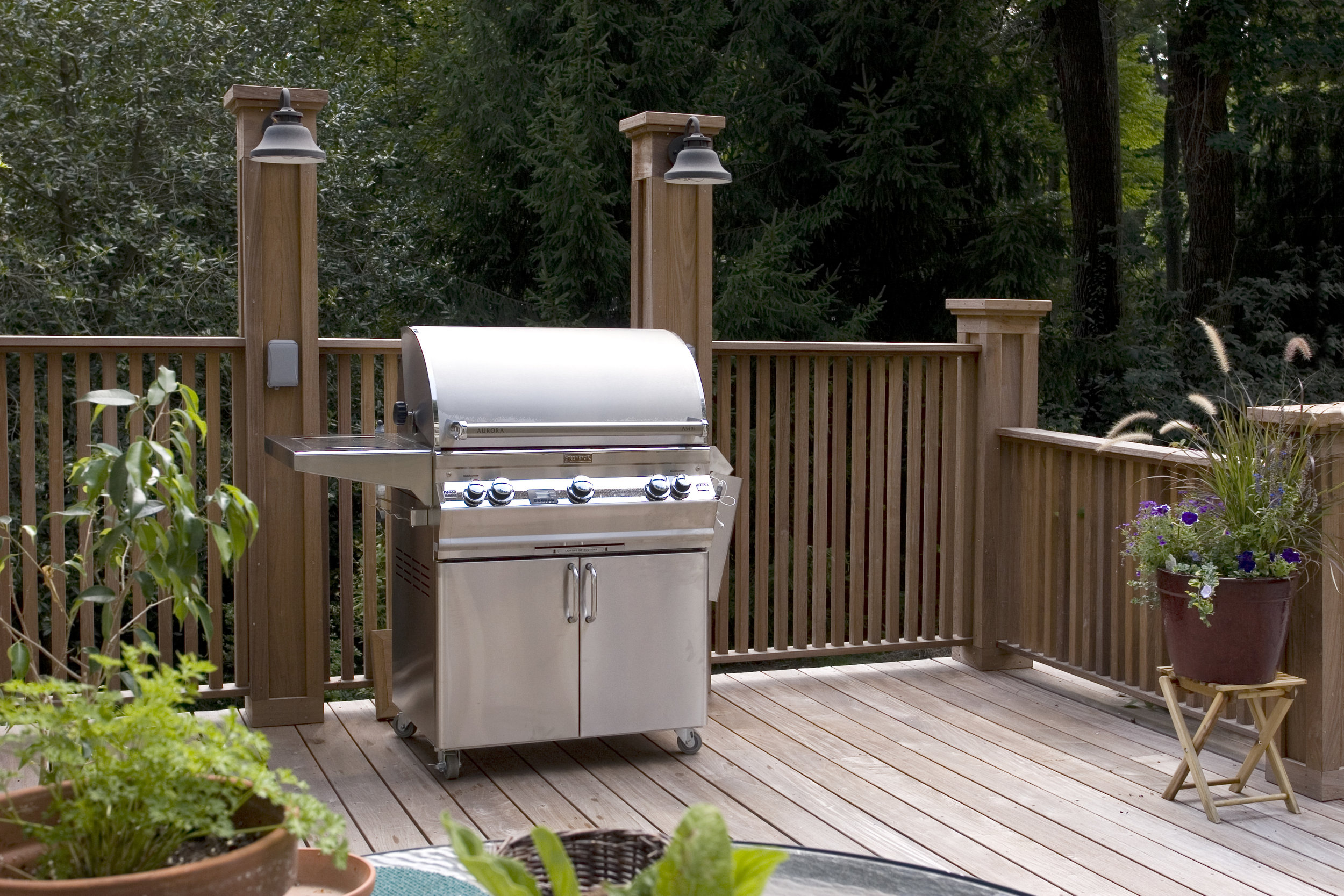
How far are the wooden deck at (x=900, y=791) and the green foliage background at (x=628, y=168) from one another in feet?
16.2

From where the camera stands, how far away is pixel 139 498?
2705mm

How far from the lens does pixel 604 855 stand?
1.56 meters

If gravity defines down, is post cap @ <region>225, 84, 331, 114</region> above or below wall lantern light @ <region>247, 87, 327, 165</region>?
above

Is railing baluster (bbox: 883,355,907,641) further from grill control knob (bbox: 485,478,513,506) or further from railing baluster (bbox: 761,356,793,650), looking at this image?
grill control knob (bbox: 485,478,513,506)

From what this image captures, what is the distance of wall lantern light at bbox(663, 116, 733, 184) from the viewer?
423 centimetres

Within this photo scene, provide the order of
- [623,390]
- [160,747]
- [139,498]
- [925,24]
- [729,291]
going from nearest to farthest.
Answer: [160,747]
[139,498]
[623,390]
[729,291]
[925,24]

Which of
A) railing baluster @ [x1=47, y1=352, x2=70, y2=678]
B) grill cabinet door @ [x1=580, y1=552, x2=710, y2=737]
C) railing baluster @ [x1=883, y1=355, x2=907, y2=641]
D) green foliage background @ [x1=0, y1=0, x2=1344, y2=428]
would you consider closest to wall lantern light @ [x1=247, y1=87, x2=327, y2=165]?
railing baluster @ [x1=47, y1=352, x2=70, y2=678]

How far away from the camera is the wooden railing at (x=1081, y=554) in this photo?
435 cm

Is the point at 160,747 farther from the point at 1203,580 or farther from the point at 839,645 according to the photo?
the point at 839,645

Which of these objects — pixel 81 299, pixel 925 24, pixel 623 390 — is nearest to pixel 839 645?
pixel 623 390

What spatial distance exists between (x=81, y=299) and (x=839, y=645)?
5.05 metres

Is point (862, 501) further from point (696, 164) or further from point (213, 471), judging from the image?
point (213, 471)

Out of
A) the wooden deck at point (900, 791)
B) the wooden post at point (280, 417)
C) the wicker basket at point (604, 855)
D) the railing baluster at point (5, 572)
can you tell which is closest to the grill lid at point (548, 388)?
the wooden post at point (280, 417)

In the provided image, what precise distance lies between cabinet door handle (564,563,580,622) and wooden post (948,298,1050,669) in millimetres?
1977
